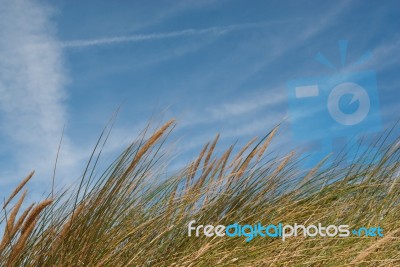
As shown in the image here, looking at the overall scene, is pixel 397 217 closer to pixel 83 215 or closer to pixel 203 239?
pixel 203 239

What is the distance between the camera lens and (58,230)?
2.17m

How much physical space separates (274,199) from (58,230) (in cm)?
106

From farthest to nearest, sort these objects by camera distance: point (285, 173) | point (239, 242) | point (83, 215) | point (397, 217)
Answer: point (285, 173) < point (397, 217) < point (239, 242) < point (83, 215)

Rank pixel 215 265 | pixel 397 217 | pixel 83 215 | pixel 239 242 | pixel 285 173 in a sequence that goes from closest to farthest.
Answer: pixel 83 215, pixel 215 265, pixel 239 242, pixel 397 217, pixel 285 173

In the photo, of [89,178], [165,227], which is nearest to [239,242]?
[165,227]

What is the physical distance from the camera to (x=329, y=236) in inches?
95.0

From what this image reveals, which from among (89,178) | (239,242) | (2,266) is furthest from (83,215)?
(239,242)

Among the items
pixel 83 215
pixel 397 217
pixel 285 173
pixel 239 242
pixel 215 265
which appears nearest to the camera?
pixel 83 215

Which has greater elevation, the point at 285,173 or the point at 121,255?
the point at 285,173

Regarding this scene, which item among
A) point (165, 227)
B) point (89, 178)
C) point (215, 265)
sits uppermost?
point (89, 178)

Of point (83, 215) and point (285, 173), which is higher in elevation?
point (285, 173)

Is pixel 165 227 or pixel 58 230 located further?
pixel 165 227

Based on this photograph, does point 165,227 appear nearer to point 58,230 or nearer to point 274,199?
point 58,230

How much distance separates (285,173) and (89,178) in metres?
1.18
